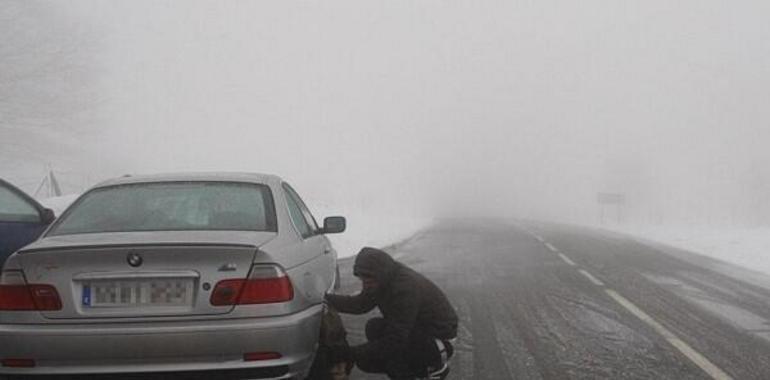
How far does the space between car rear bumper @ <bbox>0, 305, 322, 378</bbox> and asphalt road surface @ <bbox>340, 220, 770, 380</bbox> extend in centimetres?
188

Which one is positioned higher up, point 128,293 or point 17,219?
point 17,219

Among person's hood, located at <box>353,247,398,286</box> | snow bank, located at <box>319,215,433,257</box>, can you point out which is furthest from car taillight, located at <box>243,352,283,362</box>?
snow bank, located at <box>319,215,433,257</box>

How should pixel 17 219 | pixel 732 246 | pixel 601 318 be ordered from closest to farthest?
pixel 17 219 → pixel 601 318 → pixel 732 246

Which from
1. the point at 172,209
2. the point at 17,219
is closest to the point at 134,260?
the point at 172,209

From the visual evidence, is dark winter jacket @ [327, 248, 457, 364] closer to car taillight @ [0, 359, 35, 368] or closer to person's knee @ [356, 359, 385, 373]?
person's knee @ [356, 359, 385, 373]

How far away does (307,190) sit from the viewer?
52.1 metres

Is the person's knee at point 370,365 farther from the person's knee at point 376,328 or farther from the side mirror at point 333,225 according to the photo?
the side mirror at point 333,225

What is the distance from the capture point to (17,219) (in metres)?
6.12

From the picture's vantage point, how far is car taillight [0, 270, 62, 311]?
3490mm

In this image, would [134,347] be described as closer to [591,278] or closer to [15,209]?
[15,209]

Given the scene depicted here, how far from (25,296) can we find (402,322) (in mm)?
2163

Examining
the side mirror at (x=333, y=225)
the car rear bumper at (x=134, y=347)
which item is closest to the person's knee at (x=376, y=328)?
the car rear bumper at (x=134, y=347)

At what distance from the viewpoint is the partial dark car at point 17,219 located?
5789 mm

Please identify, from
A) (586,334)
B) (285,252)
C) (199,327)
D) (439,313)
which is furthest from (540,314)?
(199,327)
